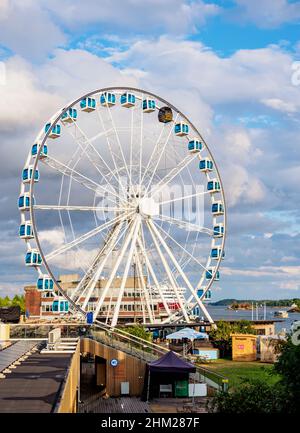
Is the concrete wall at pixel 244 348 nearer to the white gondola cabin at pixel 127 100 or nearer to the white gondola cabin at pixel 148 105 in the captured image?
the white gondola cabin at pixel 148 105

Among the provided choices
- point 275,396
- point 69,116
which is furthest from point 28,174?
point 275,396

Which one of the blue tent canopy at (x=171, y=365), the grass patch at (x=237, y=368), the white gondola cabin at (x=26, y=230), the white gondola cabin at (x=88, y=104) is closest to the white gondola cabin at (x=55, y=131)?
the white gondola cabin at (x=88, y=104)

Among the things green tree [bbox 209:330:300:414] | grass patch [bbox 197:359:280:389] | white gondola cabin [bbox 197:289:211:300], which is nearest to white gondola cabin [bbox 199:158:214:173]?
white gondola cabin [bbox 197:289:211:300]

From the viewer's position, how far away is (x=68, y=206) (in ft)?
154

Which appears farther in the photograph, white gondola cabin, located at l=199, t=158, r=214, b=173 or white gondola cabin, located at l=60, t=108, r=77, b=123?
white gondola cabin, located at l=199, t=158, r=214, b=173

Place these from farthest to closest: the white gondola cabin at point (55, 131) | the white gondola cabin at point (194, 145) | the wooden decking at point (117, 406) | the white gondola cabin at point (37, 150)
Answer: the white gondola cabin at point (194, 145)
the white gondola cabin at point (55, 131)
the white gondola cabin at point (37, 150)
the wooden decking at point (117, 406)

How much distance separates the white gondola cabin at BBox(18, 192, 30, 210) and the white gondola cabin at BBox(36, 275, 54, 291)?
482cm

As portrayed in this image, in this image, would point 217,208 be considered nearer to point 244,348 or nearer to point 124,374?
point 244,348

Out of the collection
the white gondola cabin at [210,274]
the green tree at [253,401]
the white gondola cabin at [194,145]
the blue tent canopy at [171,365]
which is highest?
the white gondola cabin at [194,145]

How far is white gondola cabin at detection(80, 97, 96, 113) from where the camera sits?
49.4m

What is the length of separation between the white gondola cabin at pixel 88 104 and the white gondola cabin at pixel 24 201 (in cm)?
771

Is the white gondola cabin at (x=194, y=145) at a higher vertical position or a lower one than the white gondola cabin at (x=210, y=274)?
higher

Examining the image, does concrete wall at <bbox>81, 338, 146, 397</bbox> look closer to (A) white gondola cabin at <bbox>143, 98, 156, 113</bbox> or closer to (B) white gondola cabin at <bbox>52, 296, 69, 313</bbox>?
(B) white gondola cabin at <bbox>52, 296, 69, 313</bbox>

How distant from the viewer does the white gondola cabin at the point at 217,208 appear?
192ft
